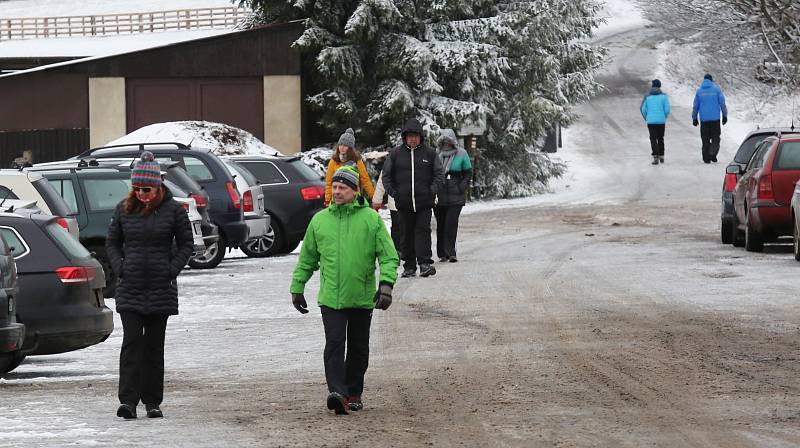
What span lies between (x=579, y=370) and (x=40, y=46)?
160 ft

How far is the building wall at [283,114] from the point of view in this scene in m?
39.5

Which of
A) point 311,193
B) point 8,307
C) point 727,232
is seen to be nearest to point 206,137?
point 311,193

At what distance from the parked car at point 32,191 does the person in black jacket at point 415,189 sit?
437 centimetres

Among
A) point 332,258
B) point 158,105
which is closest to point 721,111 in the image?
point 158,105

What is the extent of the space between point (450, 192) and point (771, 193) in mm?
4301

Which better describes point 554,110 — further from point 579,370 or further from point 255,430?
point 255,430

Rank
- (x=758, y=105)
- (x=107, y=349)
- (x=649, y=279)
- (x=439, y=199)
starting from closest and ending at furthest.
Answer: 1. (x=107, y=349)
2. (x=649, y=279)
3. (x=439, y=199)
4. (x=758, y=105)

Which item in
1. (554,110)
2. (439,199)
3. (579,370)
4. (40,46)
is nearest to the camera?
(579,370)

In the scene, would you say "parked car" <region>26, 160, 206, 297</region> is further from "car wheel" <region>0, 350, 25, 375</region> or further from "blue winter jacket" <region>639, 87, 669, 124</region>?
"blue winter jacket" <region>639, 87, 669, 124</region>

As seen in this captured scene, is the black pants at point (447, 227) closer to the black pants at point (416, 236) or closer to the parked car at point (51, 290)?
the black pants at point (416, 236)

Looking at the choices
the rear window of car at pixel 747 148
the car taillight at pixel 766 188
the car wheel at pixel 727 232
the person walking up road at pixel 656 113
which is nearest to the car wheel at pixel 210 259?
the car taillight at pixel 766 188

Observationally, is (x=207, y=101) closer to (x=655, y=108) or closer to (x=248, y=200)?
(x=655, y=108)

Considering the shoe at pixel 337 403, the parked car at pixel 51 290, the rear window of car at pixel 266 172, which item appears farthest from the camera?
the rear window of car at pixel 266 172

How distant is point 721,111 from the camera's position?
3997 centimetres
